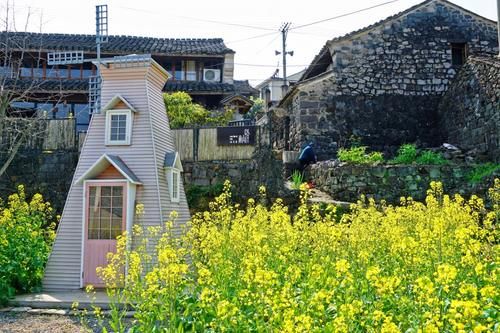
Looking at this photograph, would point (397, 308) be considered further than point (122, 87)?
No

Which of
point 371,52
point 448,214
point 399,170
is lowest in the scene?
point 448,214

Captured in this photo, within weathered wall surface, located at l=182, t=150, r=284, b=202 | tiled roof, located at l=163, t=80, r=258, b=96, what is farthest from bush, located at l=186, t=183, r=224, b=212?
tiled roof, located at l=163, t=80, r=258, b=96

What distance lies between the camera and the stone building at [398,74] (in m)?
15.6

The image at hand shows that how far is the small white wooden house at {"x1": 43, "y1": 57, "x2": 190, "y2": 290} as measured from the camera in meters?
8.30

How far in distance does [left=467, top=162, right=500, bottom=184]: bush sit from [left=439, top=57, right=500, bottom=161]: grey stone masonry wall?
0.72 metres

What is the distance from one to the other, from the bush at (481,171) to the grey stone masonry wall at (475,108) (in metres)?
0.72

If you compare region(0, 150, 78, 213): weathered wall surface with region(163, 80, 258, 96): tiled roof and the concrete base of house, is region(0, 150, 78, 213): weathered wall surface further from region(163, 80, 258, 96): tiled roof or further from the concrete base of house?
region(163, 80, 258, 96): tiled roof

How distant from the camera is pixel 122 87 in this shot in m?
9.16

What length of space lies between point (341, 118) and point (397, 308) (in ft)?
38.9

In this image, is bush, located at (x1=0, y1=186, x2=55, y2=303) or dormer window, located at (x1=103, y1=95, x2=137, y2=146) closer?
bush, located at (x1=0, y1=186, x2=55, y2=303)

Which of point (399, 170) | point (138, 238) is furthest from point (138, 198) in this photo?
point (399, 170)

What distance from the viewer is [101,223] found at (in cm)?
844

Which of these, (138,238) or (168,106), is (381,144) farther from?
(138,238)

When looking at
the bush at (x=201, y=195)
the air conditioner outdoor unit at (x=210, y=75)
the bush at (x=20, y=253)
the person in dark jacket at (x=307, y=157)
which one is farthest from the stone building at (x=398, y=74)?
the air conditioner outdoor unit at (x=210, y=75)
